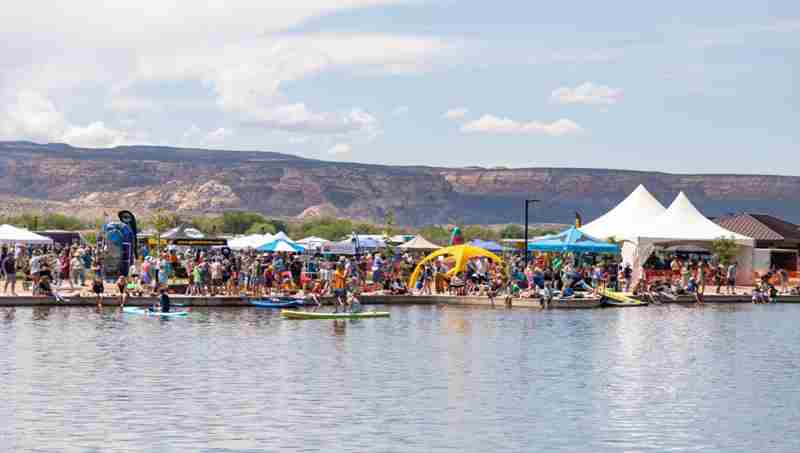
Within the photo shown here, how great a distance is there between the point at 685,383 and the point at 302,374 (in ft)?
30.1

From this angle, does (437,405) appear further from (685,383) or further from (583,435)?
(685,383)

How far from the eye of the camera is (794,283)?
2692 inches

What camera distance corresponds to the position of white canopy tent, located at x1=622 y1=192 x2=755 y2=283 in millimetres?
63531

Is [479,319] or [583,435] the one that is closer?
[583,435]

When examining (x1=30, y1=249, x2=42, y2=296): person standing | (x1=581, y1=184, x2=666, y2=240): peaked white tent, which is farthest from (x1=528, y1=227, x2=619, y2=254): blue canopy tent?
(x1=30, y1=249, x2=42, y2=296): person standing

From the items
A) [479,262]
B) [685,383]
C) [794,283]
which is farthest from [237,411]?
[794,283]

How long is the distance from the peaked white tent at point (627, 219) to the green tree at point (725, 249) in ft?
13.0

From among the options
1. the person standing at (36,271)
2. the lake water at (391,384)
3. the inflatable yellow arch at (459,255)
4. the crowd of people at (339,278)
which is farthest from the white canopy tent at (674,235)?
the person standing at (36,271)

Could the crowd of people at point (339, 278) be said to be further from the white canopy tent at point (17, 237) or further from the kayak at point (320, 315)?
the kayak at point (320, 315)

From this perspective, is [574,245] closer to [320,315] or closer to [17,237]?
[320,315]

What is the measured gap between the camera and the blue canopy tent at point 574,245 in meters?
56.2

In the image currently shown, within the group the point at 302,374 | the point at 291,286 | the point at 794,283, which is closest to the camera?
the point at 302,374

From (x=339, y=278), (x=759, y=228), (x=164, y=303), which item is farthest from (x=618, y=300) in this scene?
(x=759, y=228)

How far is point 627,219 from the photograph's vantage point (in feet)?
223
